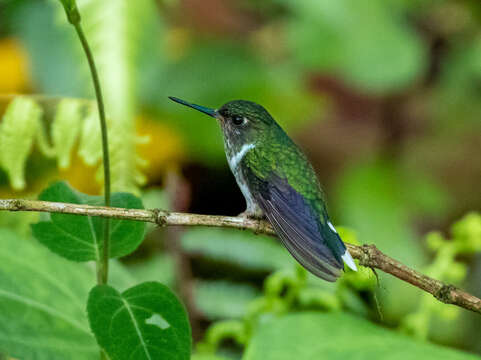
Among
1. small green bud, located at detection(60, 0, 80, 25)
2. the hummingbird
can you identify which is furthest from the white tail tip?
small green bud, located at detection(60, 0, 80, 25)

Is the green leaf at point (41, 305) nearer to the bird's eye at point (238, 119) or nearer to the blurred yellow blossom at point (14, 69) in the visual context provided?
the bird's eye at point (238, 119)

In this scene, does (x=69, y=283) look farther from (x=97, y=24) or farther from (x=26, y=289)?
(x=97, y=24)

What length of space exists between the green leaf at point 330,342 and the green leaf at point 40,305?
56 cm

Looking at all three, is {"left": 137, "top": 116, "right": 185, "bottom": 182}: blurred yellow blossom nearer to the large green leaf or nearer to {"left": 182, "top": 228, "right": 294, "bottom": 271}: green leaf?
the large green leaf

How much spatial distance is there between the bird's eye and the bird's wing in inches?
8.6

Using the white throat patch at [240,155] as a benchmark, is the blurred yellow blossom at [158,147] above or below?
above

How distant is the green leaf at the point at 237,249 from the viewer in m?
3.52

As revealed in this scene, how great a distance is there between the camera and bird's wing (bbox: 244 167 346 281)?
1550mm

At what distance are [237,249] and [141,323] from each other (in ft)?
6.48

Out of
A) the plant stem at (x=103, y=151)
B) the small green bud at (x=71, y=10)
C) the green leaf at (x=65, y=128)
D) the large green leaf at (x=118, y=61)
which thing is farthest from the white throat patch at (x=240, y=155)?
the small green bud at (x=71, y=10)

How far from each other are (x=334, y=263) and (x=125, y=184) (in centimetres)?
108

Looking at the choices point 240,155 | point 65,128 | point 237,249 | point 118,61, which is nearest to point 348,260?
point 240,155

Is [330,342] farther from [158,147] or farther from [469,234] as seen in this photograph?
[158,147]

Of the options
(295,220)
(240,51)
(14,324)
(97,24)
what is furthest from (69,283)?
(240,51)
